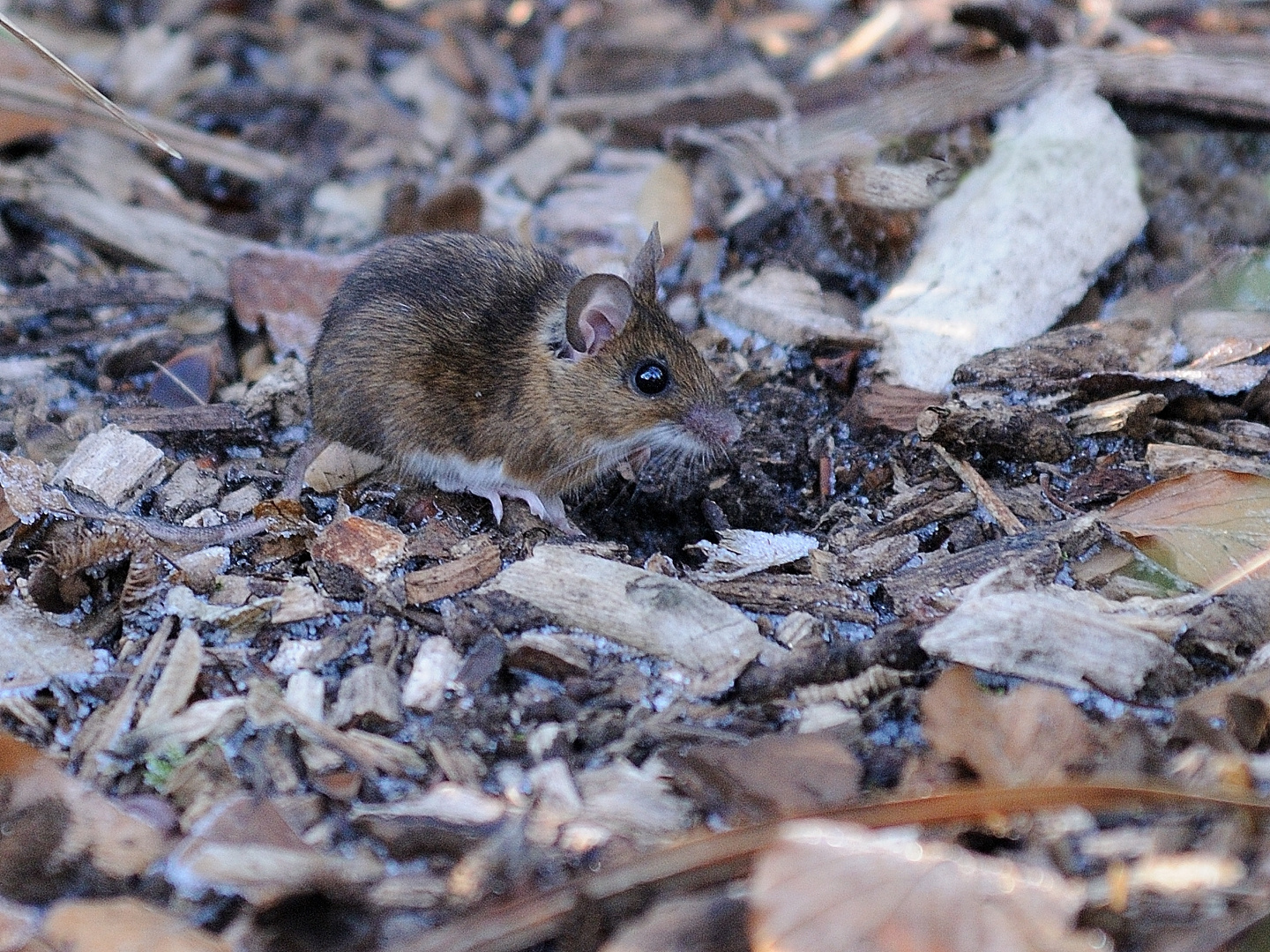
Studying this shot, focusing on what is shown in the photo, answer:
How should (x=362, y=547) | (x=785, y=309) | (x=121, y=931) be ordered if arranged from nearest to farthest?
1. (x=121, y=931)
2. (x=362, y=547)
3. (x=785, y=309)

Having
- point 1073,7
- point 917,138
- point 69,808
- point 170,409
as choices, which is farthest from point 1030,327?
point 69,808

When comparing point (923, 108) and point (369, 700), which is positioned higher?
point (923, 108)

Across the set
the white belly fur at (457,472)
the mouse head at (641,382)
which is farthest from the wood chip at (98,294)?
the mouse head at (641,382)

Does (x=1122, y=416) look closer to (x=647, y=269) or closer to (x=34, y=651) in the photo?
(x=647, y=269)

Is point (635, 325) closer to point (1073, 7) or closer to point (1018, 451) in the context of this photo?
point (1018, 451)

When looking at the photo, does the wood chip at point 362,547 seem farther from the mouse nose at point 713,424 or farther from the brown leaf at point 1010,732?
the brown leaf at point 1010,732

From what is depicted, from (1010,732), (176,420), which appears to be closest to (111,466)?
(176,420)

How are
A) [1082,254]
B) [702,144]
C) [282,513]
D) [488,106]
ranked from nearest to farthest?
[282,513] < [1082,254] < [702,144] < [488,106]
